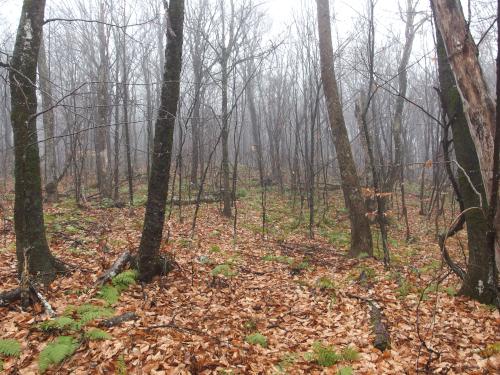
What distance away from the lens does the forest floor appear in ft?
11.8

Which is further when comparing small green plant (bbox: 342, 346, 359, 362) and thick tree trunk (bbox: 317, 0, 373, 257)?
thick tree trunk (bbox: 317, 0, 373, 257)

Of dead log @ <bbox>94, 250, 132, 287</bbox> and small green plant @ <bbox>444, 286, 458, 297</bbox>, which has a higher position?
dead log @ <bbox>94, 250, 132, 287</bbox>

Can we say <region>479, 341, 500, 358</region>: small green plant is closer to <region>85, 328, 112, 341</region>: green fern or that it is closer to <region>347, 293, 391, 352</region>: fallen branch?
<region>347, 293, 391, 352</region>: fallen branch

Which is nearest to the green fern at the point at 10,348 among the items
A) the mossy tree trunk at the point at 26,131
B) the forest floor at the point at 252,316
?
the forest floor at the point at 252,316

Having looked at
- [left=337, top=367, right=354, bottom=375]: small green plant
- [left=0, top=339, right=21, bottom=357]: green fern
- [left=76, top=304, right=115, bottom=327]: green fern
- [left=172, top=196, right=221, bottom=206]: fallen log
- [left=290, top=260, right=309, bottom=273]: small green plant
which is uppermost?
[left=172, top=196, right=221, bottom=206]: fallen log

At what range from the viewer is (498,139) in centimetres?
181

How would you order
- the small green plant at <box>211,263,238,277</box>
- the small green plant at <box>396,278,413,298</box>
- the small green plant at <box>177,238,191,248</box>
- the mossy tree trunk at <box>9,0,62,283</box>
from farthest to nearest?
the small green plant at <box>177,238,191,248</box>
the small green plant at <box>211,263,238,277</box>
the small green plant at <box>396,278,413,298</box>
the mossy tree trunk at <box>9,0,62,283</box>

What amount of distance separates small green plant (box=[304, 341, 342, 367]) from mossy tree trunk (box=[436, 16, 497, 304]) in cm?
219

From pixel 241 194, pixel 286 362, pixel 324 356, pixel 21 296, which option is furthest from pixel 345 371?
pixel 241 194

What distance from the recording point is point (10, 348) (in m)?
3.35

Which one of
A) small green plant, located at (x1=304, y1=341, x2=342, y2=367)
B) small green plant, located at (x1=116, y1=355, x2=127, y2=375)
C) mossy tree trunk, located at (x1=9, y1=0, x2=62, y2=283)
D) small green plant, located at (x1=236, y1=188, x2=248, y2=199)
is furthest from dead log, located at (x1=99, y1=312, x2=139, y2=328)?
small green plant, located at (x1=236, y1=188, x2=248, y2=199)

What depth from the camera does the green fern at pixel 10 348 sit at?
332 centimetres

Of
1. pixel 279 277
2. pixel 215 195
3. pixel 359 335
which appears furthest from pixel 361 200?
pixel 215 195

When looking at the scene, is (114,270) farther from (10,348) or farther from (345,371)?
(345,371)
